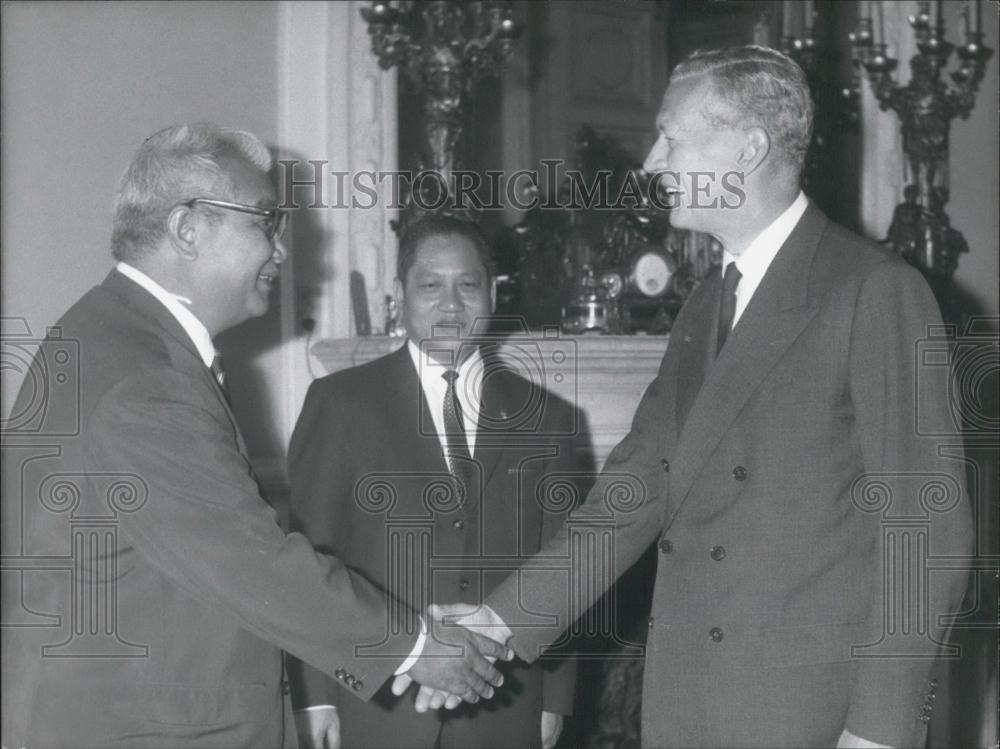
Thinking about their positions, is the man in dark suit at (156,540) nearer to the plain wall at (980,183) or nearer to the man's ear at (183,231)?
the man's ear at (183,231)

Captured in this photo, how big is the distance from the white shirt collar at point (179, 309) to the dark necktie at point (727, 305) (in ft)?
2.90

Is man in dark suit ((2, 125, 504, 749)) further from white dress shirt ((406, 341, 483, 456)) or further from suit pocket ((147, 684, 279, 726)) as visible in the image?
white dress shirt ((406, 341, 483, 456))

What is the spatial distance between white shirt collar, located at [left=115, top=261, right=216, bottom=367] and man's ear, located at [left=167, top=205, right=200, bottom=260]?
72 mm

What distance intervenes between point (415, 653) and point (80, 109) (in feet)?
6.07

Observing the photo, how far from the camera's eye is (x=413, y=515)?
254cm

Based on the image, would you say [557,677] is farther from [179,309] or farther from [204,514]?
[179,309]

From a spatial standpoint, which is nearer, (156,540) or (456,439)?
(156,540)

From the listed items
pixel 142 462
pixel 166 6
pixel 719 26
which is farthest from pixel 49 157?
pixel 719 26

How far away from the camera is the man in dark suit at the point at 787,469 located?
173 cm

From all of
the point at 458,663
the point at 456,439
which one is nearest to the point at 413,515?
the point at 456,439

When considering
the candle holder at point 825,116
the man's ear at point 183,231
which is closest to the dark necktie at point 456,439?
the man's ear at point 183,231

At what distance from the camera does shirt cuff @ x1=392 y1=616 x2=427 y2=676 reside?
211 centimetres

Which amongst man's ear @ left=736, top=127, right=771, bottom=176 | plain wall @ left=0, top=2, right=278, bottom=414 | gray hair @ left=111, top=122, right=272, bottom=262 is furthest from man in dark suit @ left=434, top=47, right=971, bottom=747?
plain wall @ left=0, top=2, right=278, bottom=414

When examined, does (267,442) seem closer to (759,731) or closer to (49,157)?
(49,157)
